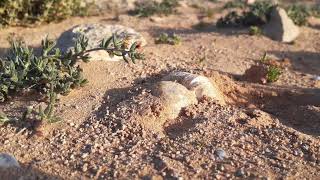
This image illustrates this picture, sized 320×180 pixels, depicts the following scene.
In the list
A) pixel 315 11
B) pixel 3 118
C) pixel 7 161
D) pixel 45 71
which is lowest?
pixel 7 161

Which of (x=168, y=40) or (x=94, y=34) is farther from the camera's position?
(x=168, y=40)

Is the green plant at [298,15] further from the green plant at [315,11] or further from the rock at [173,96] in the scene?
the rock at [173,96]

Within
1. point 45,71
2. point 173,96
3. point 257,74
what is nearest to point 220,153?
point 173,96

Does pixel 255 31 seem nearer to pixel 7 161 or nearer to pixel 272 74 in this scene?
pixel 272 74

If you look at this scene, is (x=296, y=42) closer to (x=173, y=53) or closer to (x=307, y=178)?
(x=173, y=53)

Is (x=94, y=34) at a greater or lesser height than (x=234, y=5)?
greater

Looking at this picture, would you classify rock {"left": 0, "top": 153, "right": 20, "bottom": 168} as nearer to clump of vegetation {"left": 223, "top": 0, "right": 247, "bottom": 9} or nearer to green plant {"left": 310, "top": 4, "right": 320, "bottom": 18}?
clump of vegetation {"left": 223, "top": 0, "right": 247, "bottom": 9}

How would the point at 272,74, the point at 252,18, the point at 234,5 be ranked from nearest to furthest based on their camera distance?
the point at 272,74, the point at 252,18, the point at 234,5

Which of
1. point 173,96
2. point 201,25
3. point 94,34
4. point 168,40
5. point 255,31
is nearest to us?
point 173,96

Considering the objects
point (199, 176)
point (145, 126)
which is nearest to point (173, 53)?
point (145, 126)
